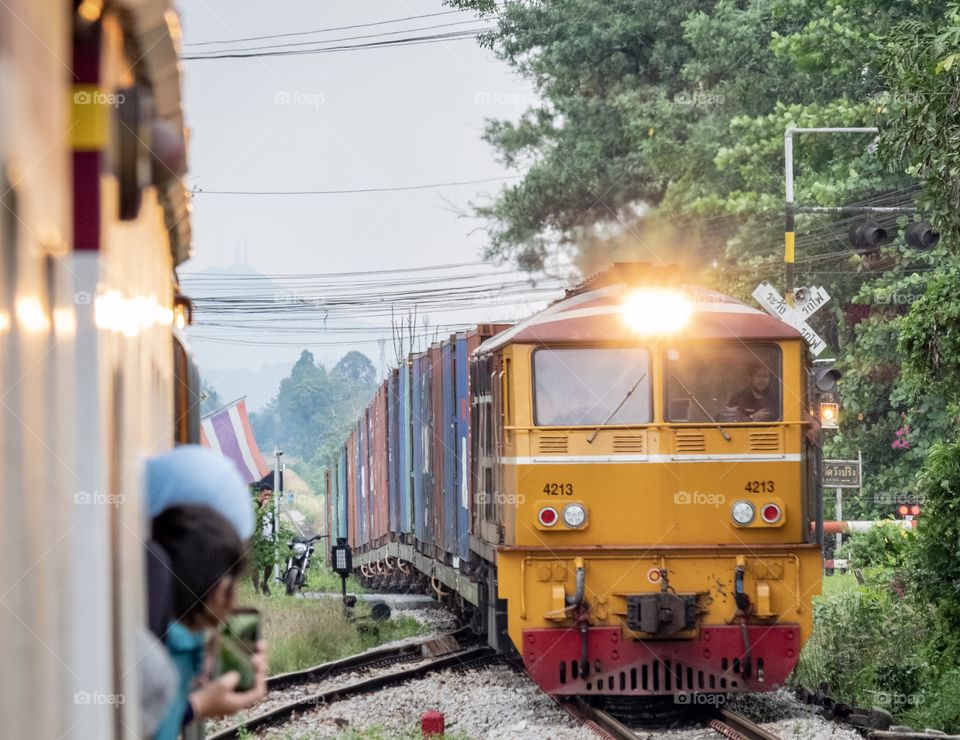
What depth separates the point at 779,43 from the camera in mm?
23656

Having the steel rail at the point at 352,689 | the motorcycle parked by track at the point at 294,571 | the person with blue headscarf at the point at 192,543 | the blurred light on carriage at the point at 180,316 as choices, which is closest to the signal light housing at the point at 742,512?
the steel rail at the point at 352,689

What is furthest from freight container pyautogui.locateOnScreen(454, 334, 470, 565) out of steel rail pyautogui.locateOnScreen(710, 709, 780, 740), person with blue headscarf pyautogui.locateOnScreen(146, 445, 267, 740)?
person with blue headscarf pyautogui.locateOnScreen(146, 445, 267, 740)

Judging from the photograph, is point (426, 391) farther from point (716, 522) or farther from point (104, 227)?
point (104, 227)

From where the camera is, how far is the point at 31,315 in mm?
1667

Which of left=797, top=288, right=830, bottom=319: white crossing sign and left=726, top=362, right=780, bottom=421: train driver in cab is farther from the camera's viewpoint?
left=797, top=288, right=830, bottom=319: white crossing sign

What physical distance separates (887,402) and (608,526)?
18.4 meters

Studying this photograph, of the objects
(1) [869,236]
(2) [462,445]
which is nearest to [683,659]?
(2) [462,445]

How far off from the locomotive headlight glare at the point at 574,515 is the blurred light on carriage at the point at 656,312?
1357 millimetres

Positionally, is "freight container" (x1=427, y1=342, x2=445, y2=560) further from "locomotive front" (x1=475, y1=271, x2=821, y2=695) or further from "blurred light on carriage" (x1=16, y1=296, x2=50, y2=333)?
"blurred light on carriage" (x1=16, y1=296, x2=50, y2=333)

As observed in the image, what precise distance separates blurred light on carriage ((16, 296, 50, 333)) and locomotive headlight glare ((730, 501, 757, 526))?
8774mm

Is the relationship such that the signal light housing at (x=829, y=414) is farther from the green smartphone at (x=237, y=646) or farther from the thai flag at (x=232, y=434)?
the green smartphone at (x=237, y=646)

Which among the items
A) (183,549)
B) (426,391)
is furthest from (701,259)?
(183,549)

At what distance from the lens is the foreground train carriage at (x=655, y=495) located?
9.95m

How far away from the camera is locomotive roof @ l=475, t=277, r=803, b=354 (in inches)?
399
